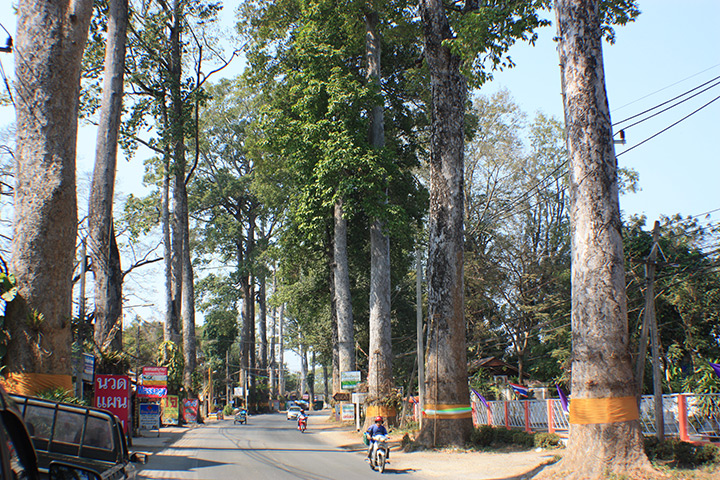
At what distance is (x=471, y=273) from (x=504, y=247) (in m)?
3.47

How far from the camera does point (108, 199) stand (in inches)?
680

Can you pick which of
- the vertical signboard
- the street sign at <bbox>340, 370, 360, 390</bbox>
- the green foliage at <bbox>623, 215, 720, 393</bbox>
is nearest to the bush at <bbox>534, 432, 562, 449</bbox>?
the green foliage at <bbox>623, 215, 720, 393</bbox>

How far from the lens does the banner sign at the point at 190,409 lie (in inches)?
1529

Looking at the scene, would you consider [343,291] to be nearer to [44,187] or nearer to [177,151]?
[177,151]

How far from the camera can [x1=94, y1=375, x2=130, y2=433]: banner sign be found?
56.1ft

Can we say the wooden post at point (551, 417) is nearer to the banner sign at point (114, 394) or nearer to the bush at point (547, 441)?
the bush at point (547, 441)

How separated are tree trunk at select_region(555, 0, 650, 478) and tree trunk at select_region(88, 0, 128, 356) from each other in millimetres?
12806

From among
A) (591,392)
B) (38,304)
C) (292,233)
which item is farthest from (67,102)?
(292,233)

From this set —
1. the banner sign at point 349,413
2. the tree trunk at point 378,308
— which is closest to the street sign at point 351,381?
the tree trunk at point 378,308

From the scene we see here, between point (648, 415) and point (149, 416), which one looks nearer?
point (648, 415)

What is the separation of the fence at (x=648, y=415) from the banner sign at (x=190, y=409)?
858 inches

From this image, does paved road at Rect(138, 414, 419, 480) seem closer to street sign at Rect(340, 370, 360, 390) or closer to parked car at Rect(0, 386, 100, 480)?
street sign at Rect(340, 370, 360, 390)

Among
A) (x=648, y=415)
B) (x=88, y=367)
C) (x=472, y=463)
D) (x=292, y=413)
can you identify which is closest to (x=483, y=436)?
(x=472, y=463)

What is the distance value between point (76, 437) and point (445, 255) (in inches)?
481
